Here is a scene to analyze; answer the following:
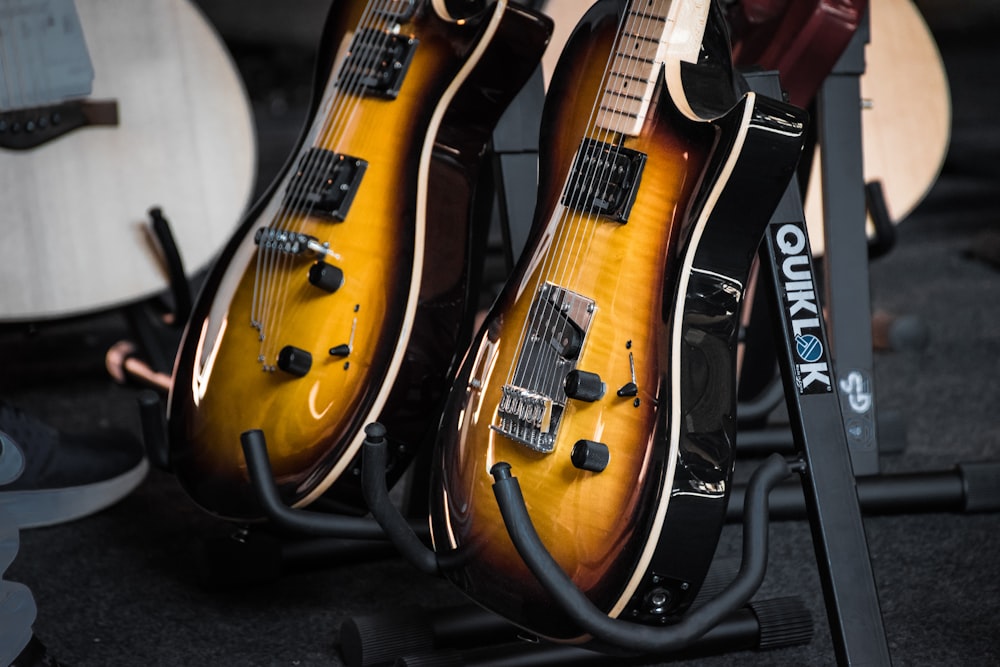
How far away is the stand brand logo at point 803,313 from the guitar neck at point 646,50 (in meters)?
0.17

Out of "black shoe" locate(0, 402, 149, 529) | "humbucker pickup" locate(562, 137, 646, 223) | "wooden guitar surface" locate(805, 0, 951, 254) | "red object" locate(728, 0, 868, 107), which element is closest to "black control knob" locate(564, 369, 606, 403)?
"humbucker pickup" locate(562, 137, 646, 223)

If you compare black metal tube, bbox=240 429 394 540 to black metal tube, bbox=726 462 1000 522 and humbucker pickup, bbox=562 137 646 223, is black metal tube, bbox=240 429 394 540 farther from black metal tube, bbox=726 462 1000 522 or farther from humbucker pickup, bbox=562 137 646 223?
black metal tube, bbox=726 462 1000 522

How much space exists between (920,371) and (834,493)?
3.44 feet

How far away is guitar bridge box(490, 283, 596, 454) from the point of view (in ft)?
2.72

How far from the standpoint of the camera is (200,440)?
41.5 inches

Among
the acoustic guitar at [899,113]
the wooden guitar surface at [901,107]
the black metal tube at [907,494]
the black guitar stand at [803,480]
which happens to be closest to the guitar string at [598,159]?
the black guitar stand at [803,480]

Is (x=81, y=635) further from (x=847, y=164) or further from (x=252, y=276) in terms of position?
(x=847, y=164)

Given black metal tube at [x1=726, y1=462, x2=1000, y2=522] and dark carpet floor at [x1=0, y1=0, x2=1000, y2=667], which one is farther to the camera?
black metal tube at [x1=726, y1=462, x2=1000, y2=522]

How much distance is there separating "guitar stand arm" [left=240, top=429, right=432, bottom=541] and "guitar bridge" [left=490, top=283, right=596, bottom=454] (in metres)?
0.14

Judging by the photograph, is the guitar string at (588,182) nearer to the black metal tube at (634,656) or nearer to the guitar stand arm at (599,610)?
the guitar stand arm at (599,610)

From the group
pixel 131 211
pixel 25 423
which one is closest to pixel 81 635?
pixel 25 423

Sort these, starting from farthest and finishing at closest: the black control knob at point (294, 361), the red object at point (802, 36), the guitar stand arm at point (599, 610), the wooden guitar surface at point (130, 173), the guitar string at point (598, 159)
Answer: the wooden guitar surface at point (130, 173), the red object at point (802, 36), the black control knob at point (294, 361), the guitar string at point (598, 159), the guitar stand arm at point (599, 610)

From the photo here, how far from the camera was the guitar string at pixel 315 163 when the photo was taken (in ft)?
3.45

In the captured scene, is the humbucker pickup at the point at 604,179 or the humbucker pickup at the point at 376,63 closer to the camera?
the humbucker pickup at the point at 604,179
